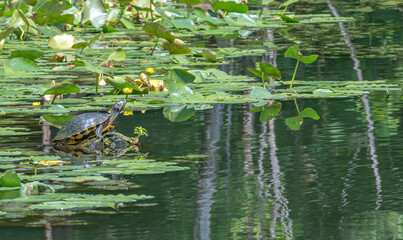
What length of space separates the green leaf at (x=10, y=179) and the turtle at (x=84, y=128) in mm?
963

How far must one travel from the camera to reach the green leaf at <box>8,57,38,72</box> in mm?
5586

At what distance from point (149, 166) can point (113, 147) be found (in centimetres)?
59

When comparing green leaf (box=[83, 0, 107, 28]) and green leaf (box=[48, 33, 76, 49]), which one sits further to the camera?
green leaf (box=[83, 0, 107, 28])

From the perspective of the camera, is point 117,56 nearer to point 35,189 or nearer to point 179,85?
point 179,85

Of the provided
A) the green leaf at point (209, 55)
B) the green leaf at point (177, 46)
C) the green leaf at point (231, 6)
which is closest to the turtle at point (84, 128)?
the green leaf at point (209, 55)

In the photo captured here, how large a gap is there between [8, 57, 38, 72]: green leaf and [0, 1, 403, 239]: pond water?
1.09m

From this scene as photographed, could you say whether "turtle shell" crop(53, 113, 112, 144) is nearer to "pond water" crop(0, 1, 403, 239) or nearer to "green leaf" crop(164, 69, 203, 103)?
"pond water" crop(0, 1, 403, 239)

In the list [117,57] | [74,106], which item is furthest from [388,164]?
[117,57]

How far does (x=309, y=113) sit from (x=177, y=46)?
2453mm

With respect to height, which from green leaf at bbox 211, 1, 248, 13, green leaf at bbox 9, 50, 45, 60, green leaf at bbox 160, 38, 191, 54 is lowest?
green leaf at bbox 9, 50, 45, 60

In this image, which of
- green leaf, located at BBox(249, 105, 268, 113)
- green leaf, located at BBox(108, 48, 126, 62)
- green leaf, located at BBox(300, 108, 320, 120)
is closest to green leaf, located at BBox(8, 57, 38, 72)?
green leaf, located at BBox(108, 48, 126, 62)

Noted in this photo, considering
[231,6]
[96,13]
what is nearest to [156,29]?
[96,13]

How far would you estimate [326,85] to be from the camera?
516 centimetres

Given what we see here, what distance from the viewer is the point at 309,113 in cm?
432
